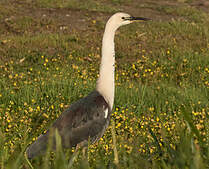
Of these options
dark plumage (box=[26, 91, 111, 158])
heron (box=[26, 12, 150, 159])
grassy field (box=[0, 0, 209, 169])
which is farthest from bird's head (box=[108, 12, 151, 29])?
grassy field (box=[0, 0, 209, 169])

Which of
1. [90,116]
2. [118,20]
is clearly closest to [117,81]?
[118,20]

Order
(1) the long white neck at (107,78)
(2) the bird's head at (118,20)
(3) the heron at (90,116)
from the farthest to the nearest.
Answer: (2) the bird's head at (118,20), (1) the long white neck at (107,78), (3) the heron at (90,116)

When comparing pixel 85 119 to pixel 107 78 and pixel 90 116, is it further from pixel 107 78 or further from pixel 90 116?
pixel 107 78

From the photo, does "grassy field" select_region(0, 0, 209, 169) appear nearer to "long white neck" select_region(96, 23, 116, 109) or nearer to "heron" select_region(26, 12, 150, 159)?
"heron" select_region(26, 12, 150, 159)

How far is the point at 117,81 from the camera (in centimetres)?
861

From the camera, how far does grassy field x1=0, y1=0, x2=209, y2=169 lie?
6.00ft

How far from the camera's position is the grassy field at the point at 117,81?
72.0 inches

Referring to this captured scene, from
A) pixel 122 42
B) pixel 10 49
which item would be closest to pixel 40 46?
pixel 10 49

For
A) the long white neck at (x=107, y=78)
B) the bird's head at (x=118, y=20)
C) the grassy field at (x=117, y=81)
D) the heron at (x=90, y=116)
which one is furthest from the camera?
the bird's head at (x=118, y=20)

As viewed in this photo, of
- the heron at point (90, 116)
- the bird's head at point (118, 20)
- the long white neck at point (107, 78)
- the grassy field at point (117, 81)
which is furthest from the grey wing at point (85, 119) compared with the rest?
the bird's head at point (118, 20)

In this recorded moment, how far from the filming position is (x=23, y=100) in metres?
6.48

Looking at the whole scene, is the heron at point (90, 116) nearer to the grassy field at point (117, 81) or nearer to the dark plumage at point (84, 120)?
the dark plumage at point (84, 120)

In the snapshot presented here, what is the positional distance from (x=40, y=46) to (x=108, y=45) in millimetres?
6738

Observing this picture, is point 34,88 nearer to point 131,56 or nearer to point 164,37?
point 131,56
